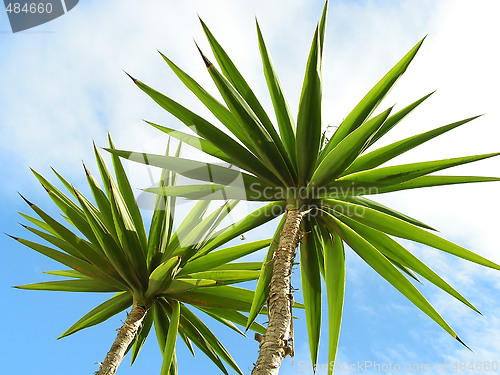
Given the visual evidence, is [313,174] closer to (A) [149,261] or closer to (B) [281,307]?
(B) [281,307]

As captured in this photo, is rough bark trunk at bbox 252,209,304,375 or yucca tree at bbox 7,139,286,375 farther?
yucca tree at bbox 7,139,286,375

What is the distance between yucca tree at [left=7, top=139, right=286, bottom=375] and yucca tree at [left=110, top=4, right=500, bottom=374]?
0.37 m

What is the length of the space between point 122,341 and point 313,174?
1.88 metres

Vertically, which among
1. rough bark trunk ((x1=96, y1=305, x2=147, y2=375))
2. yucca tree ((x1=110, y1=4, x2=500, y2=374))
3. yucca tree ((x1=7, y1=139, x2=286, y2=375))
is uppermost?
yucca tree ((x1=110, y1=4, x2=500, y2=374))

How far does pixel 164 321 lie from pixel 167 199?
43.2 inches

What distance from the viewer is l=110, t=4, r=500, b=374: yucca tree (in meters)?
2.54

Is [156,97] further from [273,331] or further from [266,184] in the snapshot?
[273,331]

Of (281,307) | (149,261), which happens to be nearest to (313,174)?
(281,307)

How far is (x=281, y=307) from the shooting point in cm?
213

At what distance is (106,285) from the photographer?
11.4 ft

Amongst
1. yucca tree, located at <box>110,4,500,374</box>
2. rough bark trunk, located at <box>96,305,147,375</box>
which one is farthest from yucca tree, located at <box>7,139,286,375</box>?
yucca tree, located at <box>110,4,500,374</box>

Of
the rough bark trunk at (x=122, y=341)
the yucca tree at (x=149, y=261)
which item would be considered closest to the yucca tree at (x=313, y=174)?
the yucca tree at (x=149, y=261)

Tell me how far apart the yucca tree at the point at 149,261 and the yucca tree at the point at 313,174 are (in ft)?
1.21

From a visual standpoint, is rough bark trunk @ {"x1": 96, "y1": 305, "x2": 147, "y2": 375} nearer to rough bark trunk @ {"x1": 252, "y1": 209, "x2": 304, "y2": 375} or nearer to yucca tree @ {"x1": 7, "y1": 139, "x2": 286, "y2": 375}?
yucca tree @ {"x1": 7, "y1": 139, "x2": 286, "y2": 375}
